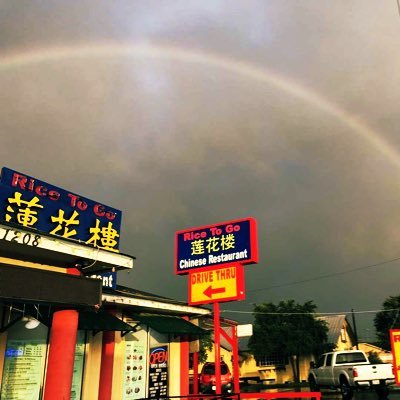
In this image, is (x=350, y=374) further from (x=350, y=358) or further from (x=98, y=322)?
(x=98, y=322)

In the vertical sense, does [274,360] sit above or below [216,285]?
below

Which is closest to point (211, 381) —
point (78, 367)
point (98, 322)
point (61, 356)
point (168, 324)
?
point (168, 324)

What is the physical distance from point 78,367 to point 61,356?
496cm

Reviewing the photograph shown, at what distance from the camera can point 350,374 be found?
20391 millimetres

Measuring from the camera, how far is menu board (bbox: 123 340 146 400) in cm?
1659

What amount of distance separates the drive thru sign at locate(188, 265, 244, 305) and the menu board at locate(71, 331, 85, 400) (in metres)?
4.70

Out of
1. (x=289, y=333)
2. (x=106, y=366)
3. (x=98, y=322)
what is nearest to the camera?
(x=98, y=322)

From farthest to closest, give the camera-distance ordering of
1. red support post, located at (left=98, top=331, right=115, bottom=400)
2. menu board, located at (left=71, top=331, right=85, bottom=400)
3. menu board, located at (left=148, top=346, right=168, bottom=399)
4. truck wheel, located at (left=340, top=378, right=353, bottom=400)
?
truck wheel, located at (left=340, top=378, right=353, bottom=400) < menu board, located at (left=148, top=346, right=168, bottom=399) < red support post, located at (left=98, top=331, right=115, bottom=400) < menu board, located at (left=71, top=331, right=85, bottom=400)

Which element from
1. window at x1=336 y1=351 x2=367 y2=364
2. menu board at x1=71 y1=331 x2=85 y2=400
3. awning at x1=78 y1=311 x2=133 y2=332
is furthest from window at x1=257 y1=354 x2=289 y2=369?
awning at x1=78 y1=311 x2=133 y2=332

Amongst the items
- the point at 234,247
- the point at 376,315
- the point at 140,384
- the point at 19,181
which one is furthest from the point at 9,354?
the point at 376,315

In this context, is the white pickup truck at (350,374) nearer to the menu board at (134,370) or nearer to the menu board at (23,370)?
the menu board at (134,370)

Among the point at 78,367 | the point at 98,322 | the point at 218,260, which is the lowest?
the point at 78,367

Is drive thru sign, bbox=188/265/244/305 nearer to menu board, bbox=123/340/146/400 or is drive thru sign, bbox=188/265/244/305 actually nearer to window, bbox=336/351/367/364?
menu board, bbox=123/340/146/400

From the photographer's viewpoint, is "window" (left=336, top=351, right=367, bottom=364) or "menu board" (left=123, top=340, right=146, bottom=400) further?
"window" (left=336, top=351, right=367, bottom=364)
